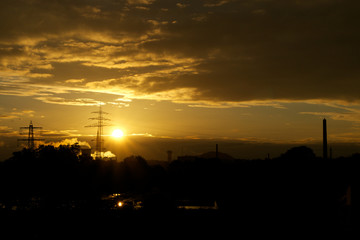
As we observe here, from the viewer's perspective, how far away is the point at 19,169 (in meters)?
55.7

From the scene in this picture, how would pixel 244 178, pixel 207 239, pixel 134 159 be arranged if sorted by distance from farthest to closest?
1. pixel 134 159
2. pixel 244 178
3. pixel 207 239

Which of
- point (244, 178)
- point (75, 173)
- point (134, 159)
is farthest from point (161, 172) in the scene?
point (244, 178)

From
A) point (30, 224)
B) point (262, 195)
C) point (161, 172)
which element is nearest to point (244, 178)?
point (262, 195)

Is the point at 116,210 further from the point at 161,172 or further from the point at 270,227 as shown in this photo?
the point at 161,172

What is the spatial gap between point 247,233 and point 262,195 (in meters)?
11.5

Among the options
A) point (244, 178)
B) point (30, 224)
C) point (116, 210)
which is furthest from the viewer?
point (244, 178)

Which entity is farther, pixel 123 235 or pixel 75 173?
pixel 75 173

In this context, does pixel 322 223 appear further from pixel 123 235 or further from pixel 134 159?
pixel 134 159

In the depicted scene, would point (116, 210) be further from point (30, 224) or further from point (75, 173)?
point (75, 173)

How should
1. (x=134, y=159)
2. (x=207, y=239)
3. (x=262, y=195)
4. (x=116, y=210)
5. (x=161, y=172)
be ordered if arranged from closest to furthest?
(x=207, y=239) < (x=116, y=210) < (x=262, y=195) < (x=161, y=172) < (x=134, y=159)

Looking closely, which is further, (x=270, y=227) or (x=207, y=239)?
(x=270, y=227)

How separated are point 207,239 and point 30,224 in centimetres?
1119

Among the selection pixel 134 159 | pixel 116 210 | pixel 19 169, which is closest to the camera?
pixel 116 210

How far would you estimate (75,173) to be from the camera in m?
58.4
